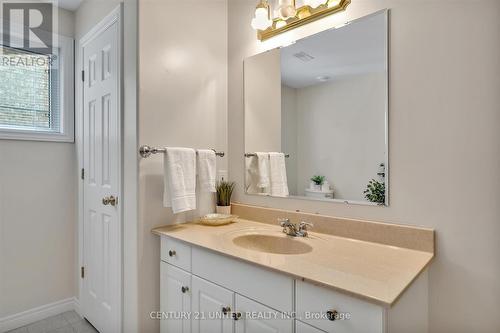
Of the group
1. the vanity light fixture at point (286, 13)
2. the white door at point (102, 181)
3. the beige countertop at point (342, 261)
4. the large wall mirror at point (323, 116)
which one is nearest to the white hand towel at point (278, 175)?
the large wall mirror at point (323, 116)

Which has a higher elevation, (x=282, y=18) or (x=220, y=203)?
(x=282, y=18)

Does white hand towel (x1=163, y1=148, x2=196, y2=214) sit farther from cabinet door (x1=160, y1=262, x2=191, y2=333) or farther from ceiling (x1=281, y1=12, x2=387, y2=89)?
ceiling (x1=281, y1=12, x2=387, y2=89)

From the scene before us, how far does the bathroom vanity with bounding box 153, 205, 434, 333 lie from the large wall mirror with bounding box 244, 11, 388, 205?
0.20 meters

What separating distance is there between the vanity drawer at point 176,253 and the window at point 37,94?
1360mm

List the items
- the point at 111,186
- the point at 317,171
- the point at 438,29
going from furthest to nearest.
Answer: the point at 111,186
the point at 317,171
the point at 438,29

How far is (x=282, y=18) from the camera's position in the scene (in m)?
1.61

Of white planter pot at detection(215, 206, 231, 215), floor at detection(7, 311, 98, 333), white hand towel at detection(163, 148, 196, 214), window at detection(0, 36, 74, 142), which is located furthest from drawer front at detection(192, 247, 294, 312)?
window at detection(0, 36, 74, 142)

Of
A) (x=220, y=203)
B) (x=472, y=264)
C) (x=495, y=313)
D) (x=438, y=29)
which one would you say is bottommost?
(x=495, y=313)

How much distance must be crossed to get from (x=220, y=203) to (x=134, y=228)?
1.83ft

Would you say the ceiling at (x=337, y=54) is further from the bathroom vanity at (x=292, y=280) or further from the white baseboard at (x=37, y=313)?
the white baseboard at (x=37, y=313)

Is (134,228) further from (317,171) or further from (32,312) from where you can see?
(32,312)

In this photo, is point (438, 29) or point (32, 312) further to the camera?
point (32, 312)

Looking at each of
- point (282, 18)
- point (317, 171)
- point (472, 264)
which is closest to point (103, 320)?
point (317, 171)

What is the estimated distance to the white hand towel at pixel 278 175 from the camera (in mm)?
1668
